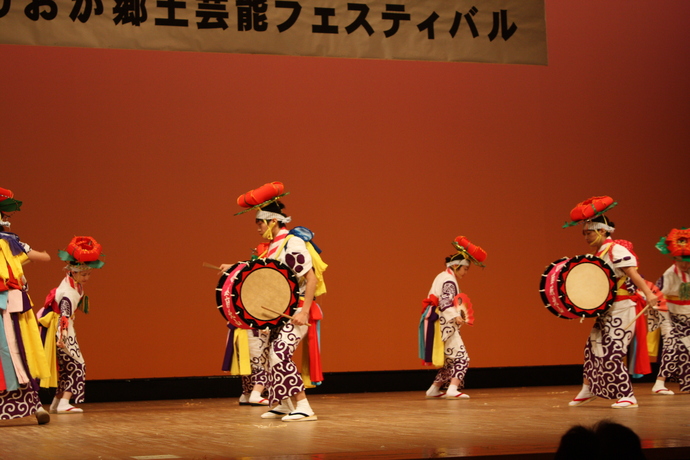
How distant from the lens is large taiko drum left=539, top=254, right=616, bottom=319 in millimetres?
5930

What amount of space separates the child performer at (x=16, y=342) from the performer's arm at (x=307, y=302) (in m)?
1.47

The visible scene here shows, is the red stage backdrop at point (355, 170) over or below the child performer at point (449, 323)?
over

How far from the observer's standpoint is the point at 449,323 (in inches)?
300

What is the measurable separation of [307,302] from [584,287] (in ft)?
5.81

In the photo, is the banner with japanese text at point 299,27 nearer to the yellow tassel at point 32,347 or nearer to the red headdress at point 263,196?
the red headdress at point 263,196

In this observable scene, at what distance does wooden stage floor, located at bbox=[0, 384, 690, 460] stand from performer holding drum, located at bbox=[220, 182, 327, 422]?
0.78ft

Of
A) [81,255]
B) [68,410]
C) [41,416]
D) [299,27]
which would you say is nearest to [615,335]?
[41,416]

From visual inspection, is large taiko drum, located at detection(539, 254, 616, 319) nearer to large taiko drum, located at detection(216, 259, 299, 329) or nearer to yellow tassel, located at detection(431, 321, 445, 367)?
large taiko drum, located at detection(216, 259, 299, 329)

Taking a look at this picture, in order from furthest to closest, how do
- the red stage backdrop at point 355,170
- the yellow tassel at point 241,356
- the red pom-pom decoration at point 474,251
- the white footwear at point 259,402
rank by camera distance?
the red stage backdrop at point 355,170 → the red pom-pom decoration at point 474,251 → the yellow tassel at point 241,356 → the white footwear at point 259,402

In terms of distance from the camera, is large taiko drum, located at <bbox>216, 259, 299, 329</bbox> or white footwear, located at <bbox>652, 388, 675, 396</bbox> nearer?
large taiko drum, located at <bbox>216, 259, 299, 329</bbox>

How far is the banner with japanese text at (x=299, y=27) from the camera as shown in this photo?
7.76 metres

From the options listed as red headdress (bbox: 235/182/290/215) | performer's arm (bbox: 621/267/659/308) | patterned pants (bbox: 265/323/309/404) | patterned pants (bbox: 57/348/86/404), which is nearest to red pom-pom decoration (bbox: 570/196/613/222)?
performer's arm (bbox: 621/267/659/308)

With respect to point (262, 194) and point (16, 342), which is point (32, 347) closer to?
point (16, 342)

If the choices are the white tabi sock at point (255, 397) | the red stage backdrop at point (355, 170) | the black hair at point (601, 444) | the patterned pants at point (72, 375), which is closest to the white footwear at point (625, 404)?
the white tabi sock at point (255, 397)
